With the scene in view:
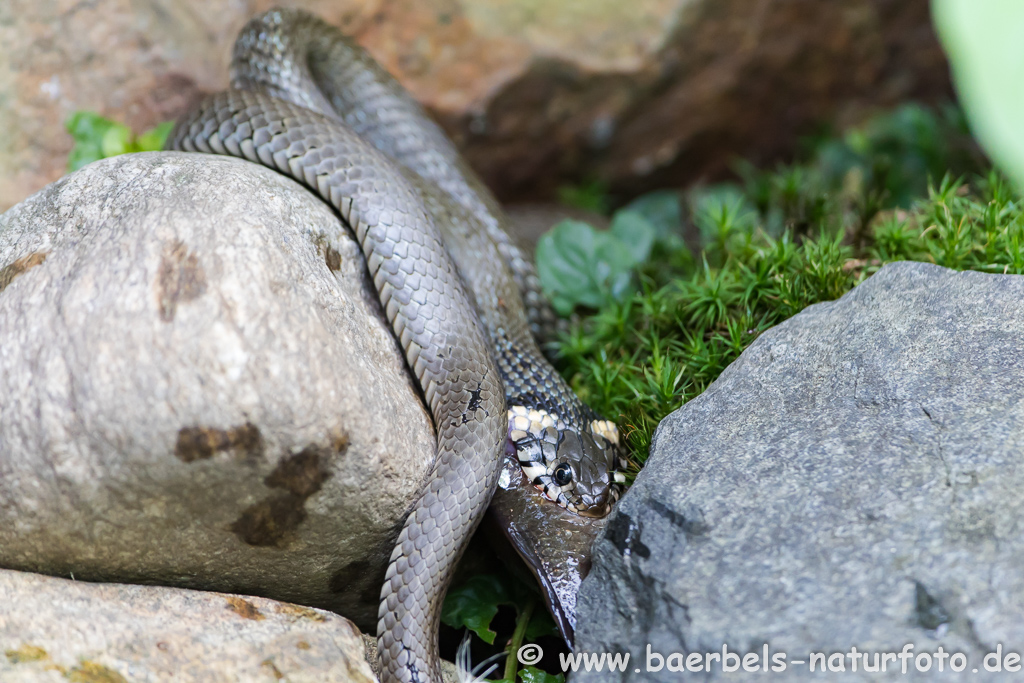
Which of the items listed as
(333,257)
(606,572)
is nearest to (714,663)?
(606,572)

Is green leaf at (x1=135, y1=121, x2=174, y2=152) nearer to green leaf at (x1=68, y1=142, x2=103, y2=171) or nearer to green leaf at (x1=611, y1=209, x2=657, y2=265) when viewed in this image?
green leaf at (x1=68, y1=142, x2=103, y2=171)

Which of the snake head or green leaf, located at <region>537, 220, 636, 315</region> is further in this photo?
green leaf, located at <region>537, 220, 636, 315</region>

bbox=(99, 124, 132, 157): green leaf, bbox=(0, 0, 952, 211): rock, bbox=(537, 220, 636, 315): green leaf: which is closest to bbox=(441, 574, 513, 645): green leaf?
bbox=(537, 220, 636, 315): green leaf

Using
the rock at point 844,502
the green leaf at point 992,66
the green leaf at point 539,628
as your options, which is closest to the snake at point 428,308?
the green leaf at point 539,628

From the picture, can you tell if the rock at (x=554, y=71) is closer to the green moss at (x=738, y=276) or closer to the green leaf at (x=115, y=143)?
the green leaf at (x=115, y=143)

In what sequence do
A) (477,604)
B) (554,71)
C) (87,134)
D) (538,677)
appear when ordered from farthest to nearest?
1. (554,71)
2. (87,134)
3. (477,604)
4. (538,677)

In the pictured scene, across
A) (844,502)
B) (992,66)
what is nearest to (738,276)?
(844,502)

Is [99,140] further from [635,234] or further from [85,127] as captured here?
[635,234]
